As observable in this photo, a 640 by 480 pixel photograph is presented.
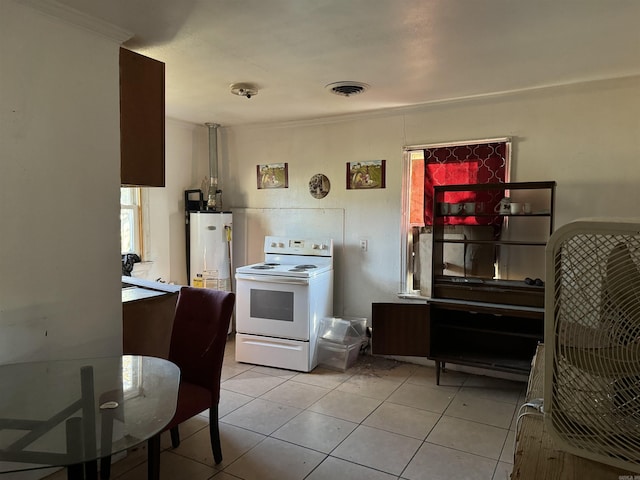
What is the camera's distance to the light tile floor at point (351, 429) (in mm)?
2275

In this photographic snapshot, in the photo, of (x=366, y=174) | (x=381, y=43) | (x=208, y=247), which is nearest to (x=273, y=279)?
(x=208, y=247)

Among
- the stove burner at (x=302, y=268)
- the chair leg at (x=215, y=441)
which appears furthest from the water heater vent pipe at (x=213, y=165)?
the chair leg at (x=215, y=441)

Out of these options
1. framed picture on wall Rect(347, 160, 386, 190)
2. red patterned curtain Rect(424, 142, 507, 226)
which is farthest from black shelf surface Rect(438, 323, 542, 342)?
framed picture on wall Rect(347, 160, 386, 190)

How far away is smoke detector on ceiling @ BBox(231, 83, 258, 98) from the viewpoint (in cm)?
311

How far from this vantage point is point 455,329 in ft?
11.9

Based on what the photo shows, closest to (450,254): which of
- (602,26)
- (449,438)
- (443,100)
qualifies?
(443,100)

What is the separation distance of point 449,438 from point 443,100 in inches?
100

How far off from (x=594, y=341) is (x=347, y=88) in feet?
8.69

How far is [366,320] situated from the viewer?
4.08 metres

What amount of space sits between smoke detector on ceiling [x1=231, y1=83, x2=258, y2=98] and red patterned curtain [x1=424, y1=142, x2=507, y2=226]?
153 centimetres

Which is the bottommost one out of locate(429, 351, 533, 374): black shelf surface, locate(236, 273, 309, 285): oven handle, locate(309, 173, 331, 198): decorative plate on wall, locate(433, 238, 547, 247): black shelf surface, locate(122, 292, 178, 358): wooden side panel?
locate(429, 351, 533, 374): black shelf surface

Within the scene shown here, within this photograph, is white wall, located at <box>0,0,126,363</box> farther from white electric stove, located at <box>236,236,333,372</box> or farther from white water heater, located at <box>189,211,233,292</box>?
white water heater, located at <box>189,211,233,292</box>

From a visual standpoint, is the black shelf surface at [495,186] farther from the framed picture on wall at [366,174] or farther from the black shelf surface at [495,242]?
the framed picture on wall at [366,174]

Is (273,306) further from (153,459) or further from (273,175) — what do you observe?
(153,459)
